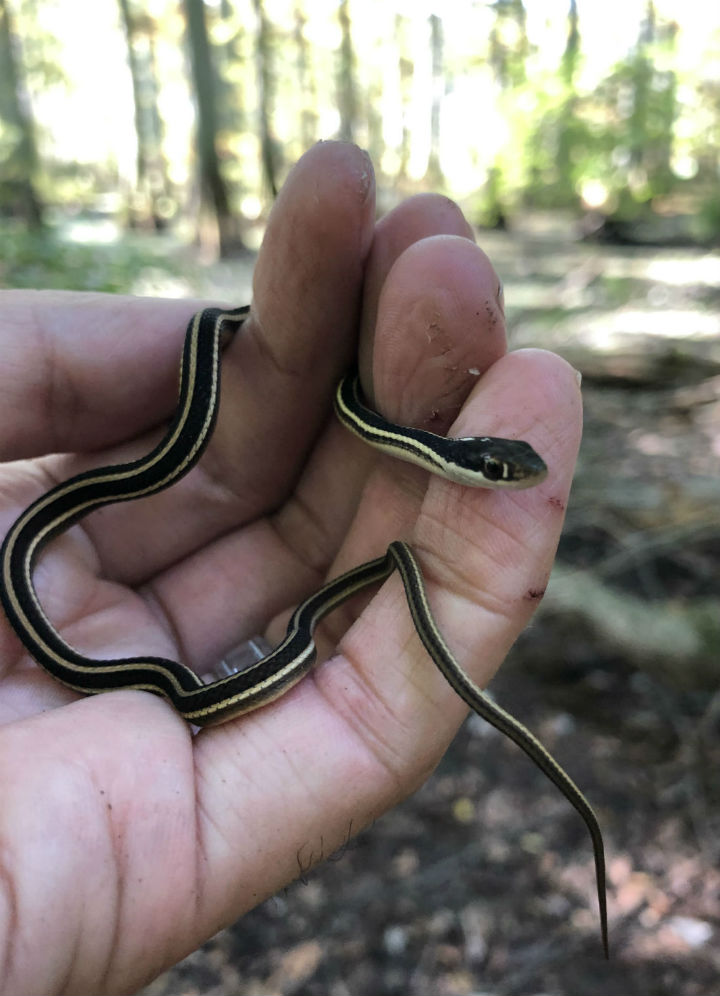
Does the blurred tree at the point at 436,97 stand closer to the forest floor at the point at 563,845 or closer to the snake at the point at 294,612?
the forest floor at the point at 563,845

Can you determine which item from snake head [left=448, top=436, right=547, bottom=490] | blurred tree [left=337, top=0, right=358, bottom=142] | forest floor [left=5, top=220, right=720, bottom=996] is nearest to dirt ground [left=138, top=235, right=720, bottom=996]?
forest floor [left=5, top=220, right=720, bottom=996]

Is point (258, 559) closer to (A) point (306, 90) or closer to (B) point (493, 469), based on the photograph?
(B) point (493, 469)

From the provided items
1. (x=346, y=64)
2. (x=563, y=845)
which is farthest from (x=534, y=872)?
(x=346, y=64)

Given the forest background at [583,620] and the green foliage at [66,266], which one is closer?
the forest background at [583,620]

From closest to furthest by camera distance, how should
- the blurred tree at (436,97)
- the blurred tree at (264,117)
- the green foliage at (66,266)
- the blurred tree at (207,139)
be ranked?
the green foliage at (66,266) → the blurred tree at (207,139) → the blurred tree at (264,117) → the blurred tree at (436,97)

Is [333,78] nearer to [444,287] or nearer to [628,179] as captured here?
[628,179]

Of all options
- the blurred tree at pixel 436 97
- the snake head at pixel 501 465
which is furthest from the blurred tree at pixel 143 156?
the snake head at pixel 501 465
